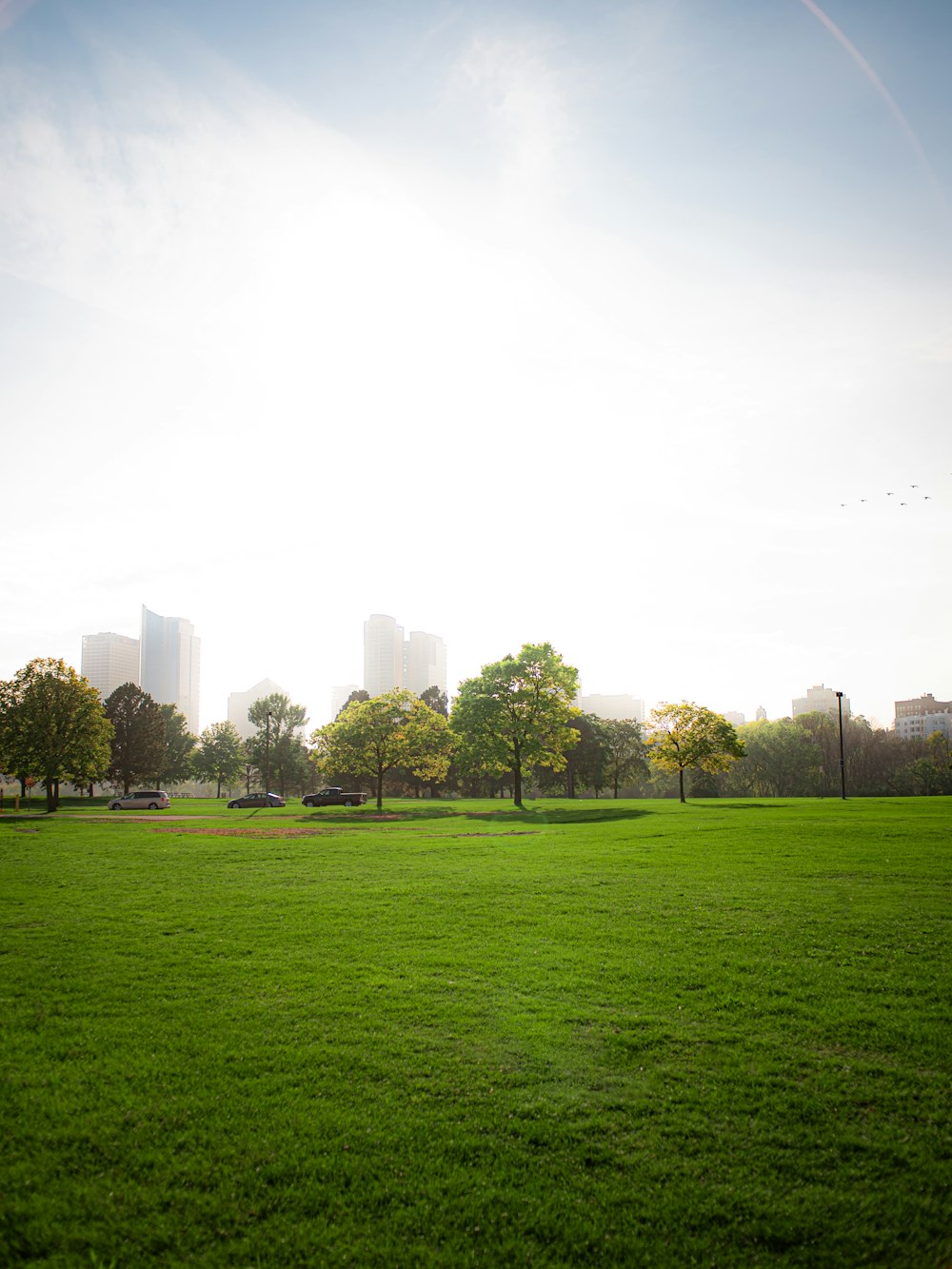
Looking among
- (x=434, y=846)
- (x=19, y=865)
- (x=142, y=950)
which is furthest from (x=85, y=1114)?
(x=434, y=846)

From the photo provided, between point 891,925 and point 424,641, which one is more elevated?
point 424,641

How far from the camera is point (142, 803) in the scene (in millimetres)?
60906

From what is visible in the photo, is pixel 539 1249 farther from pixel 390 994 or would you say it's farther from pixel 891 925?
pixel 891 925

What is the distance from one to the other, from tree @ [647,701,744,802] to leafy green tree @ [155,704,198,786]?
218 feet

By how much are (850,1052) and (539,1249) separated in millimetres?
4486

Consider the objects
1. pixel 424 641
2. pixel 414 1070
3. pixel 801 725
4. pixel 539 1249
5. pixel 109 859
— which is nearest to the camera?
pixel 539 1249

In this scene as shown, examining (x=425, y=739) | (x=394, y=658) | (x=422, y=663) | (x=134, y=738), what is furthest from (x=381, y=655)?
(x=425, y=739)

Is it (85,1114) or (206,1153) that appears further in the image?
(85,1114)

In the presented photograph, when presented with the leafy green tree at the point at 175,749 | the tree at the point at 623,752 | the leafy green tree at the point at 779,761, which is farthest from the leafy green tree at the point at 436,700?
the leafy green tree at the point at 779,761

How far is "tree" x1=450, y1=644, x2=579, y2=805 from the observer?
2005 inches

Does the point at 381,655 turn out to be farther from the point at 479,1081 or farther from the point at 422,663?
the point at 479,1081

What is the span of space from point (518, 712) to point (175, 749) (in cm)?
6870

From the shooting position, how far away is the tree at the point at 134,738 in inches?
3292

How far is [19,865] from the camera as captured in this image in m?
20.3
